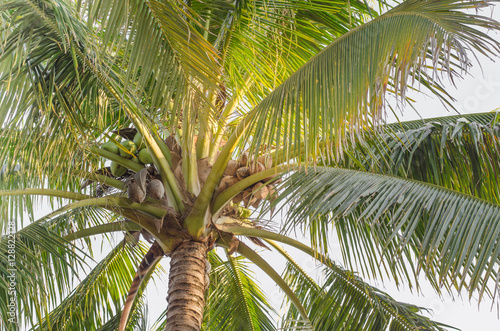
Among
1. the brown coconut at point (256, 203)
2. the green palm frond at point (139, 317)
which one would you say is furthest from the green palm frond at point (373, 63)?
the green palm frond at point (139, 317)

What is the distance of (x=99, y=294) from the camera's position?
193 inches

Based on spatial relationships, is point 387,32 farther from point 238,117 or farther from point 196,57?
point 238,117

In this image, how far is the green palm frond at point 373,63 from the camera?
235 centimetres

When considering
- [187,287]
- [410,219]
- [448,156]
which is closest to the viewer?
[410,219]

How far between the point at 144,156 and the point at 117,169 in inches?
10.0

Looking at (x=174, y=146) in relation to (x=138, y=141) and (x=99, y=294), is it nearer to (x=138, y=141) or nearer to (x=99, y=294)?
(x=138, y=141)

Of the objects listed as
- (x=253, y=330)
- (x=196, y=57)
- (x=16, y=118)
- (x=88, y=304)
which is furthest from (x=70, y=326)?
(x=196, y=57)

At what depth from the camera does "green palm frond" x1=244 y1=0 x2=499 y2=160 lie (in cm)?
235

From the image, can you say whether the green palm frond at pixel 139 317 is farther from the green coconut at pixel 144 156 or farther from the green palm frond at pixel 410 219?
the green palm frond at pixel 410 219

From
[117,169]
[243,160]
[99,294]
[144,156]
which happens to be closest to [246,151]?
[243,160]

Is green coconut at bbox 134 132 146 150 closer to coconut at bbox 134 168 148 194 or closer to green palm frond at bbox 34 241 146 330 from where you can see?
coconut at bbox 134 168 148 194

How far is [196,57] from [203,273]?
5.32 ft

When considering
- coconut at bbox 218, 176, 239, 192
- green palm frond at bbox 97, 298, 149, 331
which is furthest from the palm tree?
green palm frond at bbox 97, 298, 149, 331

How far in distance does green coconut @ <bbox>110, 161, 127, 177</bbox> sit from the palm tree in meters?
0.01
